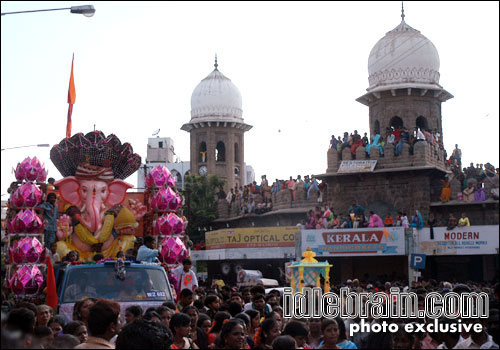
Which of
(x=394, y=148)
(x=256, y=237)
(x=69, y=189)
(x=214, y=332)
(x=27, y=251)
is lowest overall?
(x=214, y=332)

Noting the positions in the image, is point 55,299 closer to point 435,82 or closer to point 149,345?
point 149,345

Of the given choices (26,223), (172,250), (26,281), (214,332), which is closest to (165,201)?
(172,250)

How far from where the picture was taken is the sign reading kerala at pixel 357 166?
33188mm

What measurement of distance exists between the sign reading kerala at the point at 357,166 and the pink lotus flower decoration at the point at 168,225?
18166mm

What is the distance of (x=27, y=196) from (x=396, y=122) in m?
26.8

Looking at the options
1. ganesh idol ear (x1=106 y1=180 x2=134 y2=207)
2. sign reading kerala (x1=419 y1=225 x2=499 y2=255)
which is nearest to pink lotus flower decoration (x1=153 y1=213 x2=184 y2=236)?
ganesh idol ear (x1=106 y1=180 x2=134 y2=207)

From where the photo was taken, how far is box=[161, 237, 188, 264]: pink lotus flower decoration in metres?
15.5

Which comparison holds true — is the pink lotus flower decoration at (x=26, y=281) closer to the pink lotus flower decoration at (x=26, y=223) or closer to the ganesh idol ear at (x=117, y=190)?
the pink lotus flower decoration at (x=26, y=223)

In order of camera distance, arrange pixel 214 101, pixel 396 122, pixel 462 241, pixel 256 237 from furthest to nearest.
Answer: pixel 214 101 < pixel 396 122 < pixel 256 237 < pixel 462 241

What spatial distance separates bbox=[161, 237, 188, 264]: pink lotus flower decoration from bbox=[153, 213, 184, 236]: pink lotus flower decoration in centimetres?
19

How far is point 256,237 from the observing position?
34438 mm

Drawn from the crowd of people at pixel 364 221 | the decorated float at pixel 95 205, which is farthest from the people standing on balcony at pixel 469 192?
the decorated float at pixel 95 205

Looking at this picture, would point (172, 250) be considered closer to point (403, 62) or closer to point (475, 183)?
point (475, 183)

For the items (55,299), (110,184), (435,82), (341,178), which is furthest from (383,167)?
(55,299)
